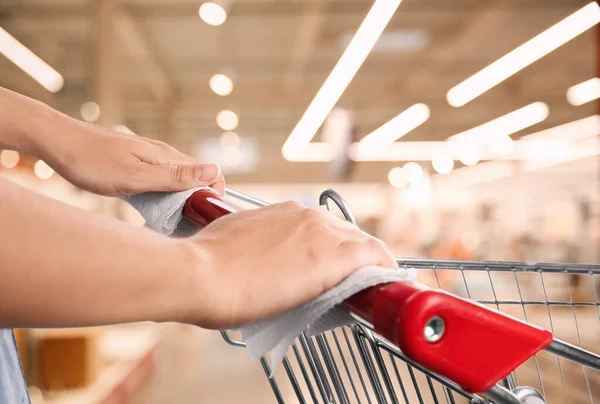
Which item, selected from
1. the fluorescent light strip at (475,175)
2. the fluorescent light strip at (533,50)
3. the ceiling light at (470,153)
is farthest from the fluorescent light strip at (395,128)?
the fluorescent light strip at (475,175)

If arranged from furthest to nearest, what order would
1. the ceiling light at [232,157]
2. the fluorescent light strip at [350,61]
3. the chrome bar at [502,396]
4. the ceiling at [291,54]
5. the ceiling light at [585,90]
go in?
the ceiling light at [232,157] < the ceiling light at [585,90] < the ceiling at [291,54] < the fluorescent light strip at [350,61] < the chrome bar at [502,396]

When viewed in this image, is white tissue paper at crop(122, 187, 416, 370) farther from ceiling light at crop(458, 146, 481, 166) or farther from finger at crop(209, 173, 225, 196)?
ceiling light at crop(458, 146, 481, 166)

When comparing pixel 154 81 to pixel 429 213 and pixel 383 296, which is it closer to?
pixel 429 213

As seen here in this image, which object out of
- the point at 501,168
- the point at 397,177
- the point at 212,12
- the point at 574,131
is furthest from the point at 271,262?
the point at 397,177

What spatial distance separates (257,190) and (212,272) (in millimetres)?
20800

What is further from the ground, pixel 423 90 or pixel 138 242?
pixel 423 90

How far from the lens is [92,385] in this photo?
522cm

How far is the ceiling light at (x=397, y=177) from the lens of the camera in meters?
21.5

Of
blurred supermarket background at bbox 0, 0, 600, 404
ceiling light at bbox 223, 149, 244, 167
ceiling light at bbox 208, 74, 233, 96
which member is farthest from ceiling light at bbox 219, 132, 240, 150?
ceiling light at bbox 208, 74, 233, 96

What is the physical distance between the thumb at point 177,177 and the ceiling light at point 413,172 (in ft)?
61.9

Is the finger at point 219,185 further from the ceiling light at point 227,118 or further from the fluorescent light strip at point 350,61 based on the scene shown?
the ceiling light at point 227,118

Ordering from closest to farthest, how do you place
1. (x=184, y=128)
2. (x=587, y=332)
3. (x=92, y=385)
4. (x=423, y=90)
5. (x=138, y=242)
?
(x=138, y=242)
(x=92, y=385)
(x=587, y=332)
(x=423, y=90)
(x=184, y=128)

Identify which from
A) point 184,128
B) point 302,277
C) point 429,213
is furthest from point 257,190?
point 302,277

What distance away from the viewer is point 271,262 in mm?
500
